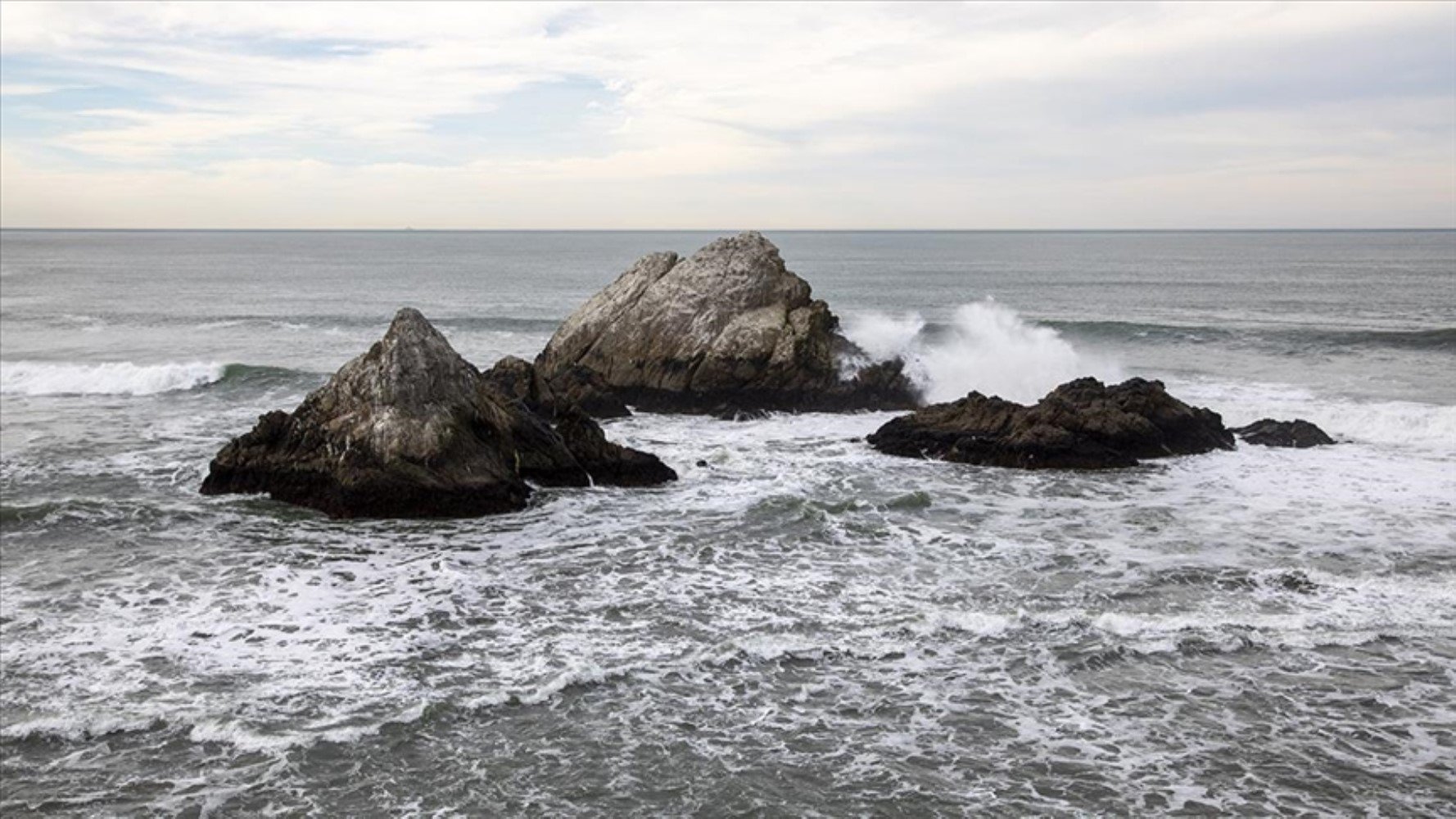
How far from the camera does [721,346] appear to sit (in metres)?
25.4

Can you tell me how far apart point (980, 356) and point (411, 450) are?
1602cm

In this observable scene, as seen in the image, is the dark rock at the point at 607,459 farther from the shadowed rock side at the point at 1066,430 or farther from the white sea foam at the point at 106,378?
the white sea foam at the point at 106,378

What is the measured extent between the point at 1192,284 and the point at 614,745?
2839 inches

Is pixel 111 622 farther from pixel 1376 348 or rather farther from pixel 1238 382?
pixel 1376 348

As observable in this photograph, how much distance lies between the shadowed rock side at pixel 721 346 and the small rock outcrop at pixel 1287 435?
7.33 metres

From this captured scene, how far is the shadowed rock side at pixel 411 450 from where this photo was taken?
16.4 m

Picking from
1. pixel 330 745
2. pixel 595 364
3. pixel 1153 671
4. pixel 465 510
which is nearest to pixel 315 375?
pixel 595 364

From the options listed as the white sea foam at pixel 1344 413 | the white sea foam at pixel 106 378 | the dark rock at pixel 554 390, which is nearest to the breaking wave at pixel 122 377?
the white sea foam at pixel 106 378

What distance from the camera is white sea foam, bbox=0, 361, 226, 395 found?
29219 mm

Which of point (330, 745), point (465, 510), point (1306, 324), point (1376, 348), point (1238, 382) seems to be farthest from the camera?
point (1306, 324)

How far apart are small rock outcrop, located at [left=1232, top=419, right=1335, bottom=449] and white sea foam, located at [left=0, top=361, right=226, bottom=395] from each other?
2497cm

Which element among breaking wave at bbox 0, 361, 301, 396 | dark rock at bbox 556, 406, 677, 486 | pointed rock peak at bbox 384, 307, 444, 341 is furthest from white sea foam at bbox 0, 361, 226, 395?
dark rock at bbox 556, 406, 677, 486

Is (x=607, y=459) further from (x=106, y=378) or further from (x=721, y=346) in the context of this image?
(x=106, y=378)

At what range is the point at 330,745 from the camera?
9.12 meters
